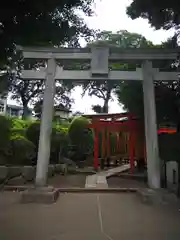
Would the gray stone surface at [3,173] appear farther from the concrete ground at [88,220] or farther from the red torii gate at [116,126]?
the red torii gate at [116,126]

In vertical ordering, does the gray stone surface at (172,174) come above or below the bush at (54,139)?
below

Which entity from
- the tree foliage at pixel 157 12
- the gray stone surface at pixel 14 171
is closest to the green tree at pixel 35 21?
the tree foliage at pixel 157 12

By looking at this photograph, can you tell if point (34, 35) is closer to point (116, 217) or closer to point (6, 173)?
point (116, 217)

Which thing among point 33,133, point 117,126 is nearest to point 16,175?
point 33,133

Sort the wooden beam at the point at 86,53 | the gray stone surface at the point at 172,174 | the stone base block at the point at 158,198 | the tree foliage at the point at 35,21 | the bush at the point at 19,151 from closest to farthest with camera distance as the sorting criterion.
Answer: the tree foliage at the point at 35,21 < the stone base block at the point at 158,198 < the wooden beam at the point at 86,53 < the gray stone surface at the point at 172,174 < the bush at the point at 19,151

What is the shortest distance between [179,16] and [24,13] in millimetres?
3961

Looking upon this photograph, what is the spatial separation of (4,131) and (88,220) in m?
8.61

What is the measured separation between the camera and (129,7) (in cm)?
832

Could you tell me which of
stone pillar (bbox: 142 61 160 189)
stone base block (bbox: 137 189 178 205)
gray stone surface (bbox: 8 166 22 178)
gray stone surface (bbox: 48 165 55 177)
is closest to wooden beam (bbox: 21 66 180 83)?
stone pillar (bbox: 142 61 160 189)

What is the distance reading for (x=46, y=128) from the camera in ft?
30.5

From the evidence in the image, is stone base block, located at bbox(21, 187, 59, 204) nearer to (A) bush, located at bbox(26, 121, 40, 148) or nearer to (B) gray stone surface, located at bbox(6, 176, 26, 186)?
(B) gray stone surface, located at bbox(6, 176, 26, 186)

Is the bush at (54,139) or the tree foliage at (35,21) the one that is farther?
the bush at (54,139)

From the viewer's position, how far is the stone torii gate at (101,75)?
9125mm

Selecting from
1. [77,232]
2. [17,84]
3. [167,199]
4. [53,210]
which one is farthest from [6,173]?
[17,84]
